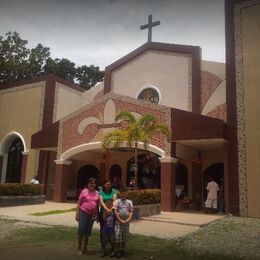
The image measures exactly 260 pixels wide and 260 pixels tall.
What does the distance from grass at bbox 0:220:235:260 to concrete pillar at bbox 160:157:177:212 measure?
635 cm

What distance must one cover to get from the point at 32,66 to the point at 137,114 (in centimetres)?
2069

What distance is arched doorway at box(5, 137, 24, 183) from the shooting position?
81.8ft

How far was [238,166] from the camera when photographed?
49.2ft

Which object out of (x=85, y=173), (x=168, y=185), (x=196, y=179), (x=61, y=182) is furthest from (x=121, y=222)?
(x=85, y=173)

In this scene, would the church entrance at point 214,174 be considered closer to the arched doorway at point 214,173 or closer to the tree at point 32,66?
the arched doorway at point 214,173

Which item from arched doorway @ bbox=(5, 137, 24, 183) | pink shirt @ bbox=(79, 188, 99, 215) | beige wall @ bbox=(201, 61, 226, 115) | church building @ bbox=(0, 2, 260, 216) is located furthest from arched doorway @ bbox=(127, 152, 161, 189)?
pink shirt @ bbox=(79, 188, 99, 215)

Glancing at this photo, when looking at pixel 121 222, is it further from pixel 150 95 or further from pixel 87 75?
pixel 87 75

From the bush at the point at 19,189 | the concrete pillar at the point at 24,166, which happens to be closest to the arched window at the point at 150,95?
the bush at the point at 19,189

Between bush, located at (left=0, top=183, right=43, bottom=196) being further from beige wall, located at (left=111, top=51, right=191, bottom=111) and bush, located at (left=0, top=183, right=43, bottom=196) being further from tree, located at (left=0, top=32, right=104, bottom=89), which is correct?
tree, located at (left=0, top=32, right=104, bottom=89)

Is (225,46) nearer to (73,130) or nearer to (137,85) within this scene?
(137,85)

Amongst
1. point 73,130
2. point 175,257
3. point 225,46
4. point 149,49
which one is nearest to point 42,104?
point 73,130

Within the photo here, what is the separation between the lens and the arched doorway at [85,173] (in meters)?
23.7

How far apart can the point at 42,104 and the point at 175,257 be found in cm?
1847

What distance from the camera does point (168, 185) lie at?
15914mm
